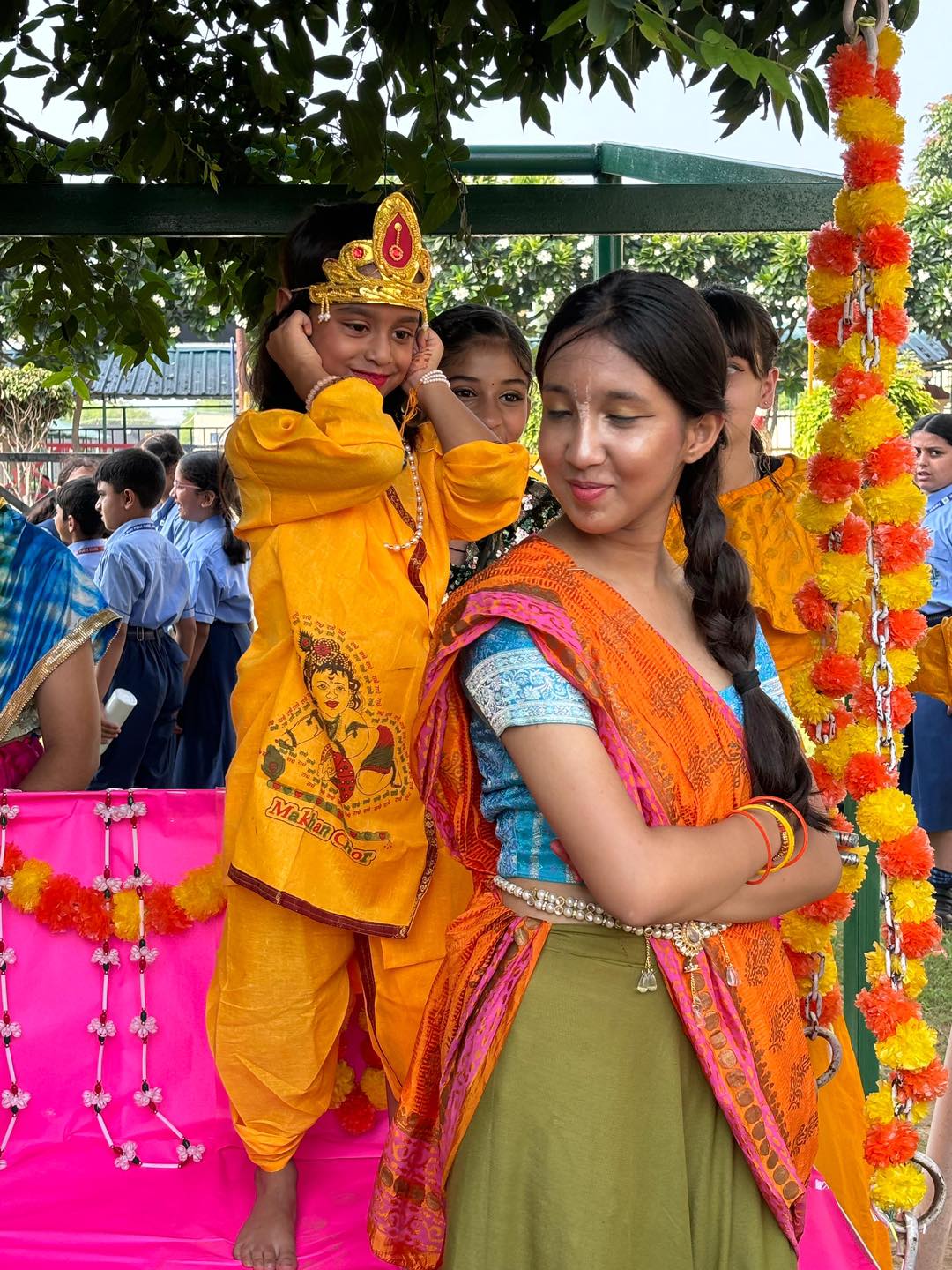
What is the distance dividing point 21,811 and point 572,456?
1829 mm

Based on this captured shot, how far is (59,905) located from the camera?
301cm

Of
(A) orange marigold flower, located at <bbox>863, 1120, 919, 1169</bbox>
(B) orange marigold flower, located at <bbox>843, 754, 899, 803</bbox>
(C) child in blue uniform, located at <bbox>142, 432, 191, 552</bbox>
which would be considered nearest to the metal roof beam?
(B) orange marigold flower, located at <bbox>843, 754, 899, 803</bbox>

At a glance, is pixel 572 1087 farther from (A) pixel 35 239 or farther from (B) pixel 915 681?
(A) pixel 35 239

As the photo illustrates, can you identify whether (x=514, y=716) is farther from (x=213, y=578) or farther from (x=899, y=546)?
(x=213, y=578)

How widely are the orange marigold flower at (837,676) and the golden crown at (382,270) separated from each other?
0.95 metres

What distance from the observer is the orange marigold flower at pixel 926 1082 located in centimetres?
204

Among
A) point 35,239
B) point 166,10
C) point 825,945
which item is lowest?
point 825,945

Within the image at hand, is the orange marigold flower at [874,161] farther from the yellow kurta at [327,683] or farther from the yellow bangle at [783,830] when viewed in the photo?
the yellow bangle at [783,830]

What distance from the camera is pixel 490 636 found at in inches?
64.9

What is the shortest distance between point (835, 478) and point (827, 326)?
0.87 ft

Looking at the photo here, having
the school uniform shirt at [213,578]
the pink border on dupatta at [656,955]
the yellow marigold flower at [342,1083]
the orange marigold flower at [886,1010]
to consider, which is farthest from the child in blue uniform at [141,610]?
the pink border on dupatta at [656,955]

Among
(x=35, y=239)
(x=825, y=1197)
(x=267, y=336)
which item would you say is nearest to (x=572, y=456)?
(x=267, y=336)

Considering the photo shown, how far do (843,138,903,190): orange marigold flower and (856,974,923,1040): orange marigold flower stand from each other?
4.13ft

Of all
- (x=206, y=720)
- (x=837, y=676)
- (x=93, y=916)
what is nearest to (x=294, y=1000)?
(x=93, y=916)
